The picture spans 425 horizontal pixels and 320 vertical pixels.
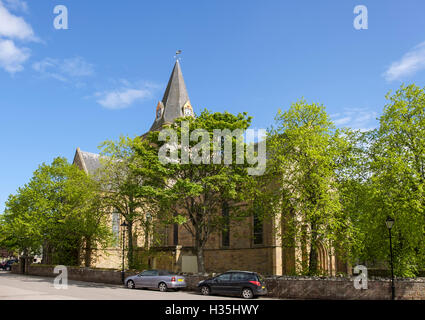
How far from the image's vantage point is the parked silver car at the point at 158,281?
2606cm

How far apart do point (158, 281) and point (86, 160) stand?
3459 centimetres

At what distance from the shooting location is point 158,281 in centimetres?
2647

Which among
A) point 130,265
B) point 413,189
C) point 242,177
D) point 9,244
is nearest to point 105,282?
point 130,265

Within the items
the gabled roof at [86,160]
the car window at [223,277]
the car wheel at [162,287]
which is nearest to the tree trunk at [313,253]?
the car window at [223,277]

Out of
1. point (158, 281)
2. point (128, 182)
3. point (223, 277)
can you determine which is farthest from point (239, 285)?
point (128, 182)

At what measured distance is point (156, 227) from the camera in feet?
111

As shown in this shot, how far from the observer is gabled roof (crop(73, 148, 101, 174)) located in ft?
181

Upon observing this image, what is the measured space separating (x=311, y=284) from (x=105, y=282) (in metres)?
19.1

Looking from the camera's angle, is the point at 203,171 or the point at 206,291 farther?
the point at 203,171

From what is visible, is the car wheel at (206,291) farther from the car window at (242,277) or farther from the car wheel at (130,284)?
the car wheel at (130,284)

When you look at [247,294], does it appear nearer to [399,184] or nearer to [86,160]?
[399,184]

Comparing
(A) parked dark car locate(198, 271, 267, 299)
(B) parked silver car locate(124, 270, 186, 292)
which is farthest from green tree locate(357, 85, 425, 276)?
(B) parked silver car locate(124, 270, 186, 292)

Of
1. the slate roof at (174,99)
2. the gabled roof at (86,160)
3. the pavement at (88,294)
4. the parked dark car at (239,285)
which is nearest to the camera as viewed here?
the pavement at (88,294)

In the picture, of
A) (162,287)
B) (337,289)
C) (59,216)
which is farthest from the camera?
(59,216)
